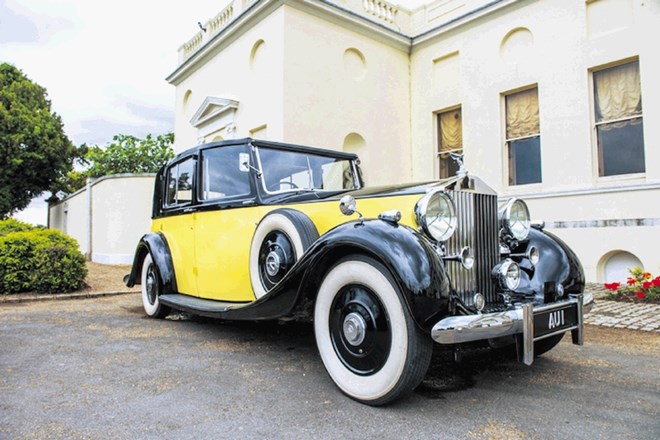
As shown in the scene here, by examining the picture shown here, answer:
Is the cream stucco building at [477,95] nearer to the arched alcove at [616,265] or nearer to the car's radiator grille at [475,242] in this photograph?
the arched alcove at [616,265]

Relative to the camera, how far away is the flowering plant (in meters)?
6.27

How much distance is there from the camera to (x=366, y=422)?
2.19 metres

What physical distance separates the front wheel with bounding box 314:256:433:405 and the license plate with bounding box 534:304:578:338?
2.07 ft

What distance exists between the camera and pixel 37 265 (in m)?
6.93

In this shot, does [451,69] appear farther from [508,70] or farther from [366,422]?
[366,422]

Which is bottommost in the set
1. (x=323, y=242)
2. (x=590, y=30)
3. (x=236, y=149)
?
(x=323, y=242)

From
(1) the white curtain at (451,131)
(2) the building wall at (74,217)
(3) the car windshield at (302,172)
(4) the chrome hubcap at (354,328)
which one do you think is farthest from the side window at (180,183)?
(2) the building wall at (74,217)

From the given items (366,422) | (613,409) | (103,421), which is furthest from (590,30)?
(103,421)

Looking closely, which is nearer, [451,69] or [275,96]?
[275,96]

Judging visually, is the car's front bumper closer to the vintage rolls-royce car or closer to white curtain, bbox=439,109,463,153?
the vintage rolls-royce car

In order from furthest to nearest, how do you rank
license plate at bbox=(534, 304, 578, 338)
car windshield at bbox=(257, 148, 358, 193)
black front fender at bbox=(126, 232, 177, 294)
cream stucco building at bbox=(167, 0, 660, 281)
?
cream stucco building at bbox=(167, 0, 660, 281) → black front fender at bbox=(126, 232, 177, 294) → car windshield at bbox=(257, 148, 358, 193) → license plate at bbox=(534, 304, 578, 338)

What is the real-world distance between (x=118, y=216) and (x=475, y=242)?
1235cm

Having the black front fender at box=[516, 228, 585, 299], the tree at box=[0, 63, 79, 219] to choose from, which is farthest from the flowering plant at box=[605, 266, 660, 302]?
the tree at box=[0, 63, 79, 219]

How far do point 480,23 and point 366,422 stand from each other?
10.3 m
